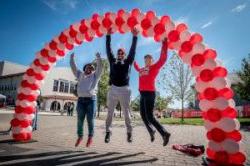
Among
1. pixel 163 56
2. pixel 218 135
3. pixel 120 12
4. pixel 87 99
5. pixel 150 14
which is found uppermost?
pixel 120 12

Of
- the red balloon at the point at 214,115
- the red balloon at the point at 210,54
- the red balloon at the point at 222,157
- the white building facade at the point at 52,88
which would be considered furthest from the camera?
the white building facade at the point at 52,88

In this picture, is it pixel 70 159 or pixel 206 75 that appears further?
pixel 206 75

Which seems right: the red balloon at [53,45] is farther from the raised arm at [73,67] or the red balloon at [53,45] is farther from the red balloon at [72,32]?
the raised arm at [73,67]

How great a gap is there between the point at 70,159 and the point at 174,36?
13.0 feet

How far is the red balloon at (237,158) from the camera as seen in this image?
4.86 metres

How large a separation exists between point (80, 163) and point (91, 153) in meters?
1.17

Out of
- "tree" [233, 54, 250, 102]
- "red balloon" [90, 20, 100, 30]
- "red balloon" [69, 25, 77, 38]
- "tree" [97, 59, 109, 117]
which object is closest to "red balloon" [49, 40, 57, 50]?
"red balloon" [69, 25, 77, 38]

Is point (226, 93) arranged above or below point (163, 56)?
below

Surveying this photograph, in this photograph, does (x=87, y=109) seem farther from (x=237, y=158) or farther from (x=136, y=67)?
(x=237, y=158)

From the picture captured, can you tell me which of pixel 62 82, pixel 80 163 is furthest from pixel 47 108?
pixel 80 163

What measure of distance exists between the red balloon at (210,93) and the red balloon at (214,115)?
0.90 feet

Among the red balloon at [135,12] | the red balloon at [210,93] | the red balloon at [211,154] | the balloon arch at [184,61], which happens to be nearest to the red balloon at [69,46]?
the balloon arch at [184,61]

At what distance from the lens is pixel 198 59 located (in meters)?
5.64

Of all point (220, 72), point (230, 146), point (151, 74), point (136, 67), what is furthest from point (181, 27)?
point (230, 146)
